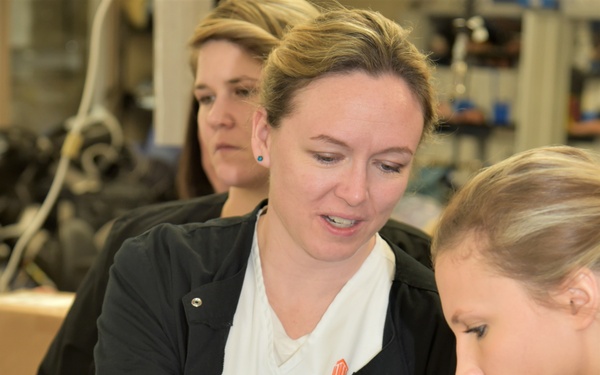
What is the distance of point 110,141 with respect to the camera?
5.13m

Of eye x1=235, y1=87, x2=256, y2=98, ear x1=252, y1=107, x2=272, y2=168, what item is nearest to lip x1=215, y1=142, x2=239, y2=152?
eye x1=235, y1=87, x2=256, y2=98

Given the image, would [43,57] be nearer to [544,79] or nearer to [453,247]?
[544,79]

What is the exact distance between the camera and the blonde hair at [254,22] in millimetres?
1958

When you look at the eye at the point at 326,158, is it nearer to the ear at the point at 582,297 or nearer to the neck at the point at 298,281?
the neck at the point at 298,281

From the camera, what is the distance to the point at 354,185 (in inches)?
56.2

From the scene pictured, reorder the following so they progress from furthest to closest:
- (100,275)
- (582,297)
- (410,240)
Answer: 1. (100,275)
2. (410,240)
3. (582,297)

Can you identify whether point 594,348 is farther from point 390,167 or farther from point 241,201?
point 241,201

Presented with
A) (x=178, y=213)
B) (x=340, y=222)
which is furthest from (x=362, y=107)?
(x=178, y=213)

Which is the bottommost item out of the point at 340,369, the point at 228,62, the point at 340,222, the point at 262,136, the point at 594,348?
the point at 340,369

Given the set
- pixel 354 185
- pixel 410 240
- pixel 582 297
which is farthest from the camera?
pixel 410 240

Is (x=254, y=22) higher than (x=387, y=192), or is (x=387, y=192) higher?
(x=254, y=22)

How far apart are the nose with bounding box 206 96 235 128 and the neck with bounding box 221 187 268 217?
0.46ft

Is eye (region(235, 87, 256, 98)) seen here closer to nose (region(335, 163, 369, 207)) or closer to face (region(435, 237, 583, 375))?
nose (region(335, 163, 369, 207))

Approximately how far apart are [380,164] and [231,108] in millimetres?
592
